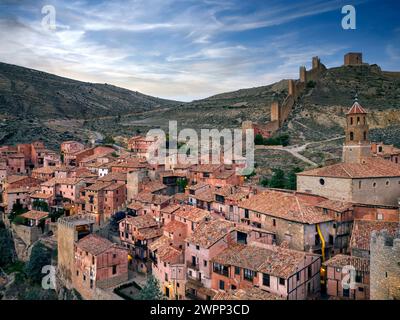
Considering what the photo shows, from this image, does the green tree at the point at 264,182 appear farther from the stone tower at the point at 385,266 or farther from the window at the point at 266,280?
the stone tower at the point at 385,266

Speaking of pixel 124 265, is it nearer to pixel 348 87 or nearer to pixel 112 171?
pixel 112 171

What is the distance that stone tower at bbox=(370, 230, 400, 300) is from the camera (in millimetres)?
13172

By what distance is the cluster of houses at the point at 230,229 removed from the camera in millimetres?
17797

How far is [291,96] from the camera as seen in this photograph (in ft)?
200

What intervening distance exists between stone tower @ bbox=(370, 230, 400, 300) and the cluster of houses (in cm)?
3

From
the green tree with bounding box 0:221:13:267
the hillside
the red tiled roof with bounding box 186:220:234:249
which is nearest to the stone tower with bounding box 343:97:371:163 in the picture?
the red tiled roof with bounding box 186:220:234:249

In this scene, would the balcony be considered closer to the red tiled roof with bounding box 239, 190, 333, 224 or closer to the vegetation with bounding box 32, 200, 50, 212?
the red tiled roof with bounding box 239, 190, 333, 224

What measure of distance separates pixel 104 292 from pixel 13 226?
15.3 metres

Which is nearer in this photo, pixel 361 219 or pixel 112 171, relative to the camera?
pixel 361 219

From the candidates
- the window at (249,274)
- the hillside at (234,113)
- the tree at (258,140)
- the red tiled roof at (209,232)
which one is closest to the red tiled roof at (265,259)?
the window at (249,274)

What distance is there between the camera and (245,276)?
19109mm

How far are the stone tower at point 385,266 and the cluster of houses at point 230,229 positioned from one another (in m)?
0.03

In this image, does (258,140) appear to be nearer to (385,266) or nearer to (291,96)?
(291,96)
